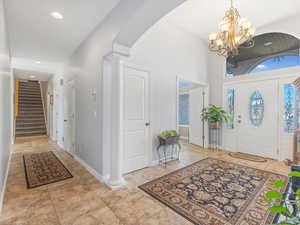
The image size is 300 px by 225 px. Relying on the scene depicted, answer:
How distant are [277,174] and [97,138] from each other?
3.39m

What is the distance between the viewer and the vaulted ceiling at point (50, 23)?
7.00 ft

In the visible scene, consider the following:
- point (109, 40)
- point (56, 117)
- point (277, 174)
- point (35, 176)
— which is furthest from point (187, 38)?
point (56, 117)

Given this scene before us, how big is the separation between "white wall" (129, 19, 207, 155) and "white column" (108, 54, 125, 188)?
0.64m

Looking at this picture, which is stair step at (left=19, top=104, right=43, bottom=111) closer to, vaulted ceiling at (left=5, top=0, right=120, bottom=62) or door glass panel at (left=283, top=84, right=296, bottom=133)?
vaulted ceiling at (left=5, top=0, right=120, bottom=62)

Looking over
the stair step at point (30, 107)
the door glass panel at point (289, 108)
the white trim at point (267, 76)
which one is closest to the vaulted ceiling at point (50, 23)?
the white trim at point (267, 76)

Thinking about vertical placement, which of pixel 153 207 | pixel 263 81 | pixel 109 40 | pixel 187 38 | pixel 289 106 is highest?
pixel 187 38

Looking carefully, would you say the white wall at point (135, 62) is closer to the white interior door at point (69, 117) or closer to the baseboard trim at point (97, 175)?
the baseboard trim at point (97, 175)

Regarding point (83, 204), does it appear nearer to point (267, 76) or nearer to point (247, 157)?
point (247, 157)

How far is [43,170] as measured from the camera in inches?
116

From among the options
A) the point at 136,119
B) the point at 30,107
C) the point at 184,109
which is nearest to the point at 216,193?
the point at 136,119

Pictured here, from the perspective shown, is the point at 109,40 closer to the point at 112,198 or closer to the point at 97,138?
the point at 97,138

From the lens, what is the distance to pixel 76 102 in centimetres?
356

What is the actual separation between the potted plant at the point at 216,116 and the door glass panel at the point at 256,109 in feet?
1.73

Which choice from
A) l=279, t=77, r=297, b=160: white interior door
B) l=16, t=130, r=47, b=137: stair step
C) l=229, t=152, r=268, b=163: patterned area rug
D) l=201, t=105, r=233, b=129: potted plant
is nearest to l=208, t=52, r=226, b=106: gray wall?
l=201, t=105, r=233, b=129: potted plant
